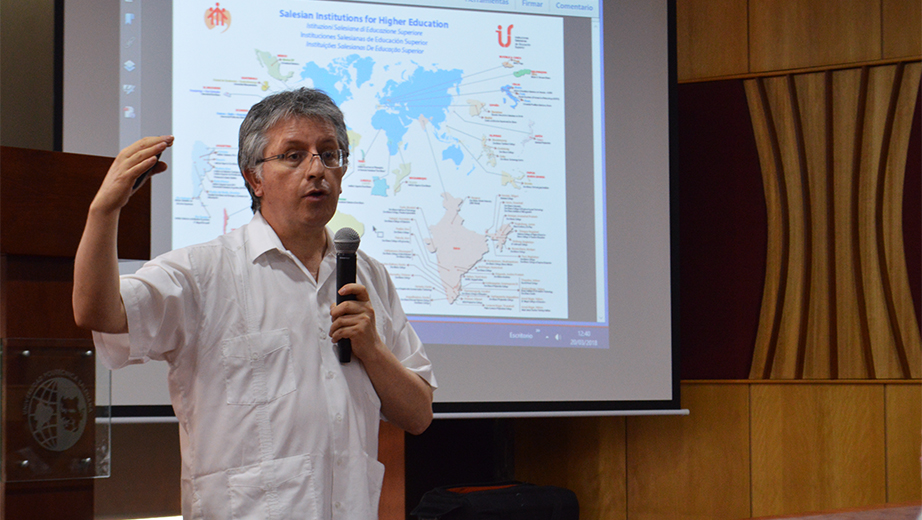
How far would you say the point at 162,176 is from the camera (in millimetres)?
2902

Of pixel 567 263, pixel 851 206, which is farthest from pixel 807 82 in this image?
pixel 567 263

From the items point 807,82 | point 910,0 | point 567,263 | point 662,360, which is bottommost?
point 662,360

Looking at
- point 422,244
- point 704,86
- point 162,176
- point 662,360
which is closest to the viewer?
point 162,176

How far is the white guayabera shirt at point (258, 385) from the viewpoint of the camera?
1511 mm

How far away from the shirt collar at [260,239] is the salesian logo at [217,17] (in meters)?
1.52

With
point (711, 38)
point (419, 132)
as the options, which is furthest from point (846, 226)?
point (419, 132)

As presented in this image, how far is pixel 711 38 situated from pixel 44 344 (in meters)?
3.21

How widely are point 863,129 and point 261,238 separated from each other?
8.94 ft

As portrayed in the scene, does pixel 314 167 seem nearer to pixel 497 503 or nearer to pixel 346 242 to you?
pixel 346 242

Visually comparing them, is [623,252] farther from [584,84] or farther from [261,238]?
[261,238]

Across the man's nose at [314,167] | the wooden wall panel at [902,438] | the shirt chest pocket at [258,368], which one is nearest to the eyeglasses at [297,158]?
the man's nose at [314,167]

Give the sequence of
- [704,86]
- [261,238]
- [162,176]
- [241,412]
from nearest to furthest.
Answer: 1. [241,412]
2. [261,238]
3. [162,176]
4. [704,86]

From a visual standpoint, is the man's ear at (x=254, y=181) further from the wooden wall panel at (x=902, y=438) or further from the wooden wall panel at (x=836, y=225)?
the wooden wall panel at (x=902, y=438)

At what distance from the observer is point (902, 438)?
10.7ft
